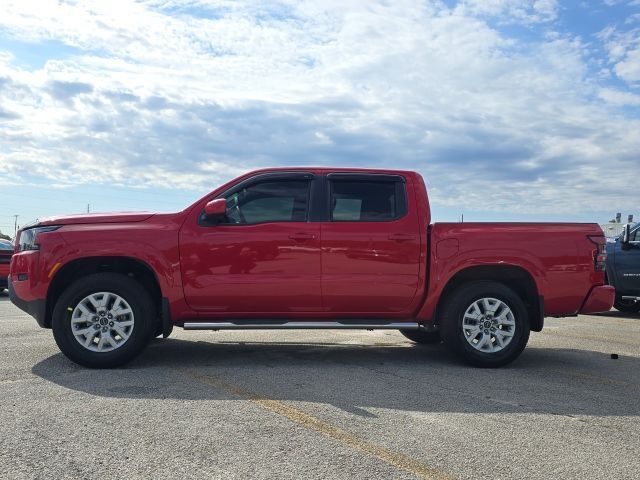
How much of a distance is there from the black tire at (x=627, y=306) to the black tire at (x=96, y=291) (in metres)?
10.1

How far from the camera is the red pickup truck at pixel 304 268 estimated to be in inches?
232

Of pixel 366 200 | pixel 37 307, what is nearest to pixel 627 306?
pixel 366 200

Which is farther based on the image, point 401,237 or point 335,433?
point 401,237

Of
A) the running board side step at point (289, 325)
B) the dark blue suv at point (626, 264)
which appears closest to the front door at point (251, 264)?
the running board side step at point (289, 325)

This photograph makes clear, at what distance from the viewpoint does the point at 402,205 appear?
250 inches

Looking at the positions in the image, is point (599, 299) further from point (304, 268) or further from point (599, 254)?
point (304, 268)

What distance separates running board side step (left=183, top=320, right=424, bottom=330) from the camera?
5.96 meters

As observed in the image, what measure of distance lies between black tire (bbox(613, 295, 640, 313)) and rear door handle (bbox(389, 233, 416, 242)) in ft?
26.8

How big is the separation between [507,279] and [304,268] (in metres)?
2.19

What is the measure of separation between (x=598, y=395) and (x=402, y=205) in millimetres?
2523

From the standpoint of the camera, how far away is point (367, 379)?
552 cm

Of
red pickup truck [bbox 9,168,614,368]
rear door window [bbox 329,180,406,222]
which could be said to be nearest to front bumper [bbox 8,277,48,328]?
red pickup truck [bbox 9,168,614,368]

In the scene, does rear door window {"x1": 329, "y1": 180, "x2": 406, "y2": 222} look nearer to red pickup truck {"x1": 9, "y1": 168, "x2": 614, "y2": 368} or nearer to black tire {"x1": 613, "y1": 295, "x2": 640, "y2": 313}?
red pickup truck {"x1": 9, "y1": 168, "x2": 614, "y2": 368}

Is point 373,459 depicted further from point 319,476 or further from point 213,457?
point 213,457
